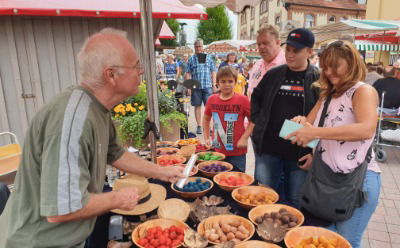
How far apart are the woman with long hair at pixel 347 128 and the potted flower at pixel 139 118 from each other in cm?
239

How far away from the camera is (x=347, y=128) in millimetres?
1470

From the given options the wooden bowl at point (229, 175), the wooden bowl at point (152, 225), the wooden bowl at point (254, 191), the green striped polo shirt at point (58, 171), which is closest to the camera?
the green striped polo shirt at point (58, 171)

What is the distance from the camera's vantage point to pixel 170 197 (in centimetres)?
195

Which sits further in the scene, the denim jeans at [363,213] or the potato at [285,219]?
the denim jeans at [363,213]

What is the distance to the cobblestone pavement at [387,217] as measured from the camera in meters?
2.84

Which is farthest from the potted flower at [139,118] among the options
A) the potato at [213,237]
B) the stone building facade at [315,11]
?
the stone building facade at [315,11]

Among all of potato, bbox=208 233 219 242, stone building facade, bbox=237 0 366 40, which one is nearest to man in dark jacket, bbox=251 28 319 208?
potato, bbox=208 233 219 242

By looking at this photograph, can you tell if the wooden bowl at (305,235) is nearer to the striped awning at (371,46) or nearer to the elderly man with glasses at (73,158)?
the elderly man with glasses at (73,158)

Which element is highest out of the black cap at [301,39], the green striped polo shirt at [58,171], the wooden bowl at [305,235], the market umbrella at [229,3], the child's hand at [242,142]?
the market umbrella at [229,3]

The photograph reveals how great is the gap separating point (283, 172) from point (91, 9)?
11.0 ft

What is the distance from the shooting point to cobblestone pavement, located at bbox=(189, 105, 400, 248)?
284cm

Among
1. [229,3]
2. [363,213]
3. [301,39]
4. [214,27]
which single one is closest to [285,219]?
[363,213]

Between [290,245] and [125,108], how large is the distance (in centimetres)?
302

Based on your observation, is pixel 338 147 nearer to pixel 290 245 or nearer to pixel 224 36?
pixel 290 245
